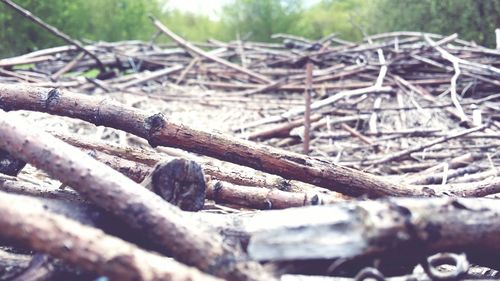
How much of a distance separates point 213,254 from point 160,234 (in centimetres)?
9

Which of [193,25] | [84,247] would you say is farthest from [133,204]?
[193,25]

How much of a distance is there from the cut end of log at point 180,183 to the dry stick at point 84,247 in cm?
26

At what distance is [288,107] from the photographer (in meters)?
3.50

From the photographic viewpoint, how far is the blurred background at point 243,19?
27.8 ft

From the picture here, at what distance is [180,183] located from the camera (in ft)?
3.19

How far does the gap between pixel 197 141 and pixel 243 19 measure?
10497 millimetres

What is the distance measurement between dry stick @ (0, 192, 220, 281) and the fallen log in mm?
491

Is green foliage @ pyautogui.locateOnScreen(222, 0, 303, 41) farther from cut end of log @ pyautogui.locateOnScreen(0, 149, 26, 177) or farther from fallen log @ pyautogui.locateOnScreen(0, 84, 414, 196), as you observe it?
cut end of log @ pyautogui.locateOnScreen(0, 149, 26, 177)

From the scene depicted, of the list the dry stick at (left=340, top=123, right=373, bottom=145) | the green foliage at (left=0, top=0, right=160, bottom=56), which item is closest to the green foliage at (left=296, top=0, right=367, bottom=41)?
the green foliage at (left=0, top=0, right=160, bottom=56)

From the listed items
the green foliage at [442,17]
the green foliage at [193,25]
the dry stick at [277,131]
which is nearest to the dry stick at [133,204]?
the dry stick at [277,131]

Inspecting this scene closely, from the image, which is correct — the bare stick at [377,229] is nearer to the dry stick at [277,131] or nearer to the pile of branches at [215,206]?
the pile of branches at [215,206]

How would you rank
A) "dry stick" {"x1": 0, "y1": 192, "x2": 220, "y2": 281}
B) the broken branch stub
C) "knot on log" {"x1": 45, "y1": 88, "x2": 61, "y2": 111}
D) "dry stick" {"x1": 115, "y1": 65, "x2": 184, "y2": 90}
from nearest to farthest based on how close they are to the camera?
"dry stick" {"x1": 0, "y1": 192, "x2": 220, "y2": 281}
the broken branch stub
"knot on log" {"x1": 45, "y1": 88, "x2": 61, "y2": 111}
"dry stick" {"x1": 115, "y1": 65, "x2": 184, "y2": 90}

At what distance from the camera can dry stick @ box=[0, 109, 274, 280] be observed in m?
0.73

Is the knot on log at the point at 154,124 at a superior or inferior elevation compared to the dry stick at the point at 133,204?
superior
